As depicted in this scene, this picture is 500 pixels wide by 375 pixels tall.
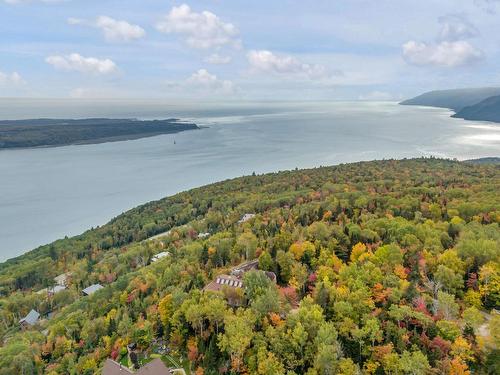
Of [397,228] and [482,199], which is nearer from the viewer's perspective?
[397,228]

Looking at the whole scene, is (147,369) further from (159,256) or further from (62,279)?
(62,279)

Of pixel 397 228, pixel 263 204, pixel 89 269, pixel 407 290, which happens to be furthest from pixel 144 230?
pixel 407 290

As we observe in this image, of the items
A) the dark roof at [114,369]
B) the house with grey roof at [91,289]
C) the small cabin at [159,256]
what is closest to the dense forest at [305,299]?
the house with grey roof at [91,289]

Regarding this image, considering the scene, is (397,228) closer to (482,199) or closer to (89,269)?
(482,199)

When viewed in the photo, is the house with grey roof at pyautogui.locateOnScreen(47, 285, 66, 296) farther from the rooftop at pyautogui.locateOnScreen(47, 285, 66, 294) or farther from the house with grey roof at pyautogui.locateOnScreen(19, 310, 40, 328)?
the house with grey roof at pyautogui.locateOnScreen(19, 310, 40, 328)

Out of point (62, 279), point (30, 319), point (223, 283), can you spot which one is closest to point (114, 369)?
point (223, 283)

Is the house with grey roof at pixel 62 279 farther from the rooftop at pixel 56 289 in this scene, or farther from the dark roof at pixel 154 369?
the dark roof at pixel 154 369

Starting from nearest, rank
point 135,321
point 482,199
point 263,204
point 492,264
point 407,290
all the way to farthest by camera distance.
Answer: point 407,290 < point 492,264 < point 135,321 < point 482,199 < point 263,204
